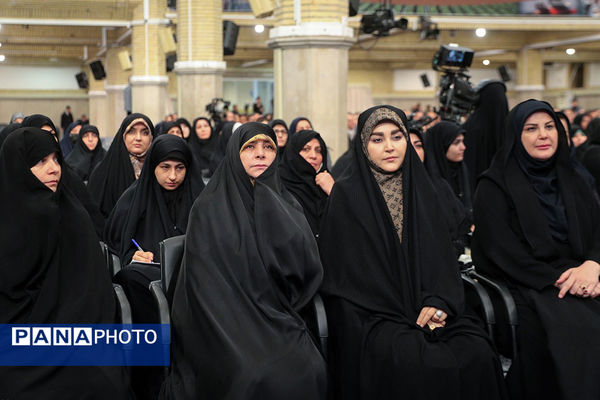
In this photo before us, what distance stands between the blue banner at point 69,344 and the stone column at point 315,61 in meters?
5.87

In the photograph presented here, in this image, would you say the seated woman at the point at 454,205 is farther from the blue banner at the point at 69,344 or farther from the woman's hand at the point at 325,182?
the blue banner at the point at 69,344

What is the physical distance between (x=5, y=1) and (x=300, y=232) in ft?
56.6

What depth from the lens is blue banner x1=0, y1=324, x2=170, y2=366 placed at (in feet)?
9.54

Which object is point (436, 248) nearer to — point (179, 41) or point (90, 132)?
point (90, 132)

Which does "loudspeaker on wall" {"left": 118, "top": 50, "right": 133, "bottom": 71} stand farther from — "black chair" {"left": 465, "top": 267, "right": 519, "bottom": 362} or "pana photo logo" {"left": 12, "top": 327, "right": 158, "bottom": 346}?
"pana photo logo" {"left": 12, "top": 327, "right": 158, "bottom": 346}

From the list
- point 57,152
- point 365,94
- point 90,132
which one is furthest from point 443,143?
point 365,94

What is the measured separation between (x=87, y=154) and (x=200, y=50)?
8944 mm

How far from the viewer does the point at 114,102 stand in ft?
82.3

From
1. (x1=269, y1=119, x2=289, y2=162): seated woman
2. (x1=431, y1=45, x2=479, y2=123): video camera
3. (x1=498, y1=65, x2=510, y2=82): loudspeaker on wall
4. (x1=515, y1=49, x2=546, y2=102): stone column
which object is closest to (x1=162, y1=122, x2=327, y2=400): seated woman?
(x1=431, y1=45, x2=479, y2=123): video camera

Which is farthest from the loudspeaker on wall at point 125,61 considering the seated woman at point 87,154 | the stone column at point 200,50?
the seated woman at point 87,154

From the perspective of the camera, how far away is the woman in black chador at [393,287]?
116 inches

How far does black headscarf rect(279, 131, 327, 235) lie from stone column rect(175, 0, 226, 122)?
1126cm

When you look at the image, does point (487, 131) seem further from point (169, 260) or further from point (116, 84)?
point (116, 84)

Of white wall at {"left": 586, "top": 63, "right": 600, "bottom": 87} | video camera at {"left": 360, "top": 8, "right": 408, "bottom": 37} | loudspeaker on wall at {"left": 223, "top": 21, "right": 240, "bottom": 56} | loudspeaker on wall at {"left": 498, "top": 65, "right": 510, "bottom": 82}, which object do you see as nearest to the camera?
video camera at {"left": 360, "top": 8, "right": 408, "bottom": 37}
